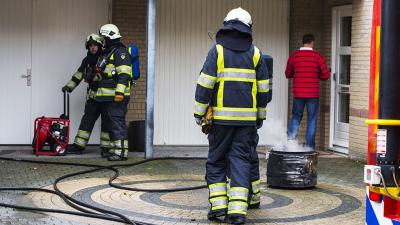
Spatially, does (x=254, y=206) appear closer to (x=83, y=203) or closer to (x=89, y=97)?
(x=83, y=203)

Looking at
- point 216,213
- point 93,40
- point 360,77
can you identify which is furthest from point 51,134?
point 216,213

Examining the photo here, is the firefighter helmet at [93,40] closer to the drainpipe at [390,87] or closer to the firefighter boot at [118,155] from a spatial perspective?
the firefighter boot at [118,155]

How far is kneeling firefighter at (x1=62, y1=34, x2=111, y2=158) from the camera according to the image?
37.9 feet

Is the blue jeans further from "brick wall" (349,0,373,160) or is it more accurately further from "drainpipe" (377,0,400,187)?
"drainpipe" (377,0,400,187)

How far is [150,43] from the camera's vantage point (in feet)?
36.9

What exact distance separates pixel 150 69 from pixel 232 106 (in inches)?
171

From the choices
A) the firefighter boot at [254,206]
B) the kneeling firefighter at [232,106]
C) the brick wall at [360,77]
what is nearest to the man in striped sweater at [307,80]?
the brick wall at [360,77]

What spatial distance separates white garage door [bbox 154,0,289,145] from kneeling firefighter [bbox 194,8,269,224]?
19.1ft

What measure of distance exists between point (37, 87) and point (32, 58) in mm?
498

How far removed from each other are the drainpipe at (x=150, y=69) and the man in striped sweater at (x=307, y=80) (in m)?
2.31

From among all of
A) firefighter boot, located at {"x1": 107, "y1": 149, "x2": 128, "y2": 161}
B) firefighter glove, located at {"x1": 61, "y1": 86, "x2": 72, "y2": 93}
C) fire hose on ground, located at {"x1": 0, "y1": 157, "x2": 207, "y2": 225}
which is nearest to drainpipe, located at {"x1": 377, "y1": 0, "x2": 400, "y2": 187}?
fire hose on ground, located at {"x1": 0, "y1": 157, "x2": 207, "y2": 225}

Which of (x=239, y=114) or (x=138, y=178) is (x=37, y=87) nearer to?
(x=138, y=178)

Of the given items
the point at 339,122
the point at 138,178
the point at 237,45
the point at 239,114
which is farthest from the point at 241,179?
the point at 339,122

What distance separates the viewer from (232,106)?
282 inches
